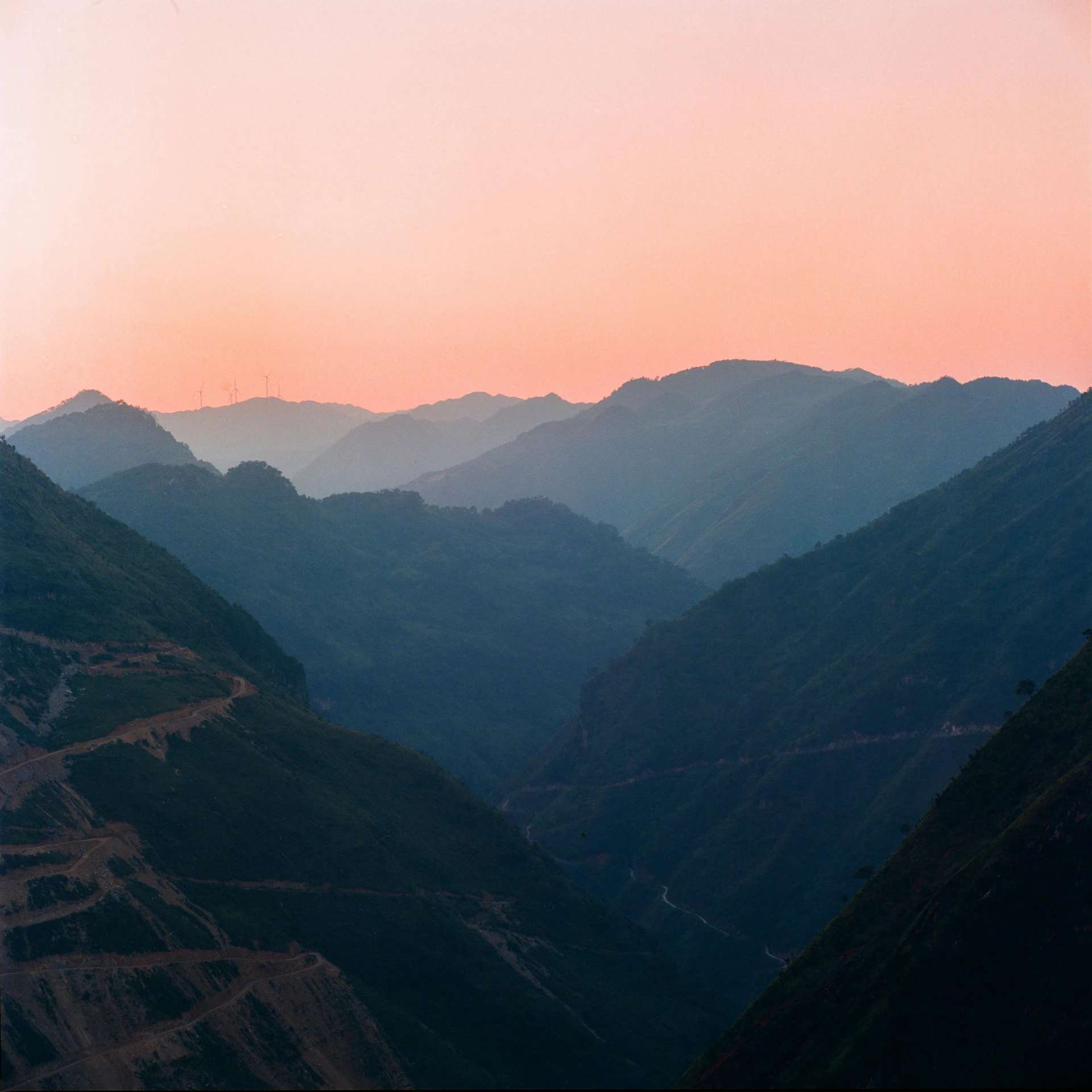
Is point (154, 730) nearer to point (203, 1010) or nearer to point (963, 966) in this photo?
point (203, 1010)

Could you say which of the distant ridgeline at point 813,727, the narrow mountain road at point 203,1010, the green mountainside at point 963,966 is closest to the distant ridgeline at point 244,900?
the narrow mountain road at point 203,1010

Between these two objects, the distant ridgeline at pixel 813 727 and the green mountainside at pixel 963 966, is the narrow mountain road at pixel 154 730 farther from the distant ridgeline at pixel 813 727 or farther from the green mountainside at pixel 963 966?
the distant ridgeline at pixel 813 727

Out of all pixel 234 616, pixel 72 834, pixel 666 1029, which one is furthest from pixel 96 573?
pixel 666 1029

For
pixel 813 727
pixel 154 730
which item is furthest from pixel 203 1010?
pixel 813 727

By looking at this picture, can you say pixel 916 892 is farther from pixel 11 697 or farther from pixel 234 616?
pixel 234 616

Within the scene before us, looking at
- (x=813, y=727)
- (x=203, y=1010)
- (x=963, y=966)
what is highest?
(x=813, y=727)

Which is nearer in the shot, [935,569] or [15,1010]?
[15,1010]

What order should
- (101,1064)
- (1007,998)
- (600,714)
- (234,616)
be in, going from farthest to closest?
(600,714) → (234,616) → (101,1064) → (1007,998)
